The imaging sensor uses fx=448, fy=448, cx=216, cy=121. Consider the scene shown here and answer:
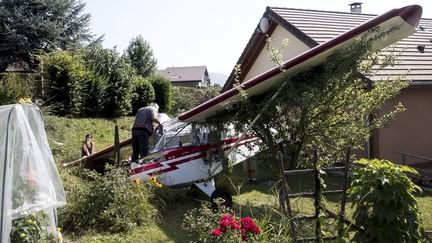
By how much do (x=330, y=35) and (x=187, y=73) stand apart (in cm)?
7259

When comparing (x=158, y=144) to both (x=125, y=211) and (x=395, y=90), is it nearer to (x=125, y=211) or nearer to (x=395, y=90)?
(x=125, y=211)

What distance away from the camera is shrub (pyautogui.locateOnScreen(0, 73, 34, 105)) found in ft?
48.2

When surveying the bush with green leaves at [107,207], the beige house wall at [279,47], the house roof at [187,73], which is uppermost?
the house roof at [187,73]

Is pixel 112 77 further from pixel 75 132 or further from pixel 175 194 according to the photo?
pixel 175 194

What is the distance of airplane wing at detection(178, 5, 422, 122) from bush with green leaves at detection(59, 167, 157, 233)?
1683 millimetres

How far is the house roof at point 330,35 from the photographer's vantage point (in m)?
12.8

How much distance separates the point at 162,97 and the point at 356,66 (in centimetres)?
1930

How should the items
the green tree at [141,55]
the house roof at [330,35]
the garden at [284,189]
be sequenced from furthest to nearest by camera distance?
the green tree at [141,55] < the house roof at [330,35] < the garden at [284,189]

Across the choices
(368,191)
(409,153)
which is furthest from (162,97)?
(368,191)

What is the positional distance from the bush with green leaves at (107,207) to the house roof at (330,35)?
7303mm

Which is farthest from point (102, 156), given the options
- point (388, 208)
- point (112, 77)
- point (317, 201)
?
point (112, 77)

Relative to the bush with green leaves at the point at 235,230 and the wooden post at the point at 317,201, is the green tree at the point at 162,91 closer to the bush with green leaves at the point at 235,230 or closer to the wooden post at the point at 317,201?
the bush with green leaves at the point at 235,230

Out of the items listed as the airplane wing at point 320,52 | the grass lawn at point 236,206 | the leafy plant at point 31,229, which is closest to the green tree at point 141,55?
the grass lawn at point 236,206

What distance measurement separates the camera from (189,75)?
279ft
